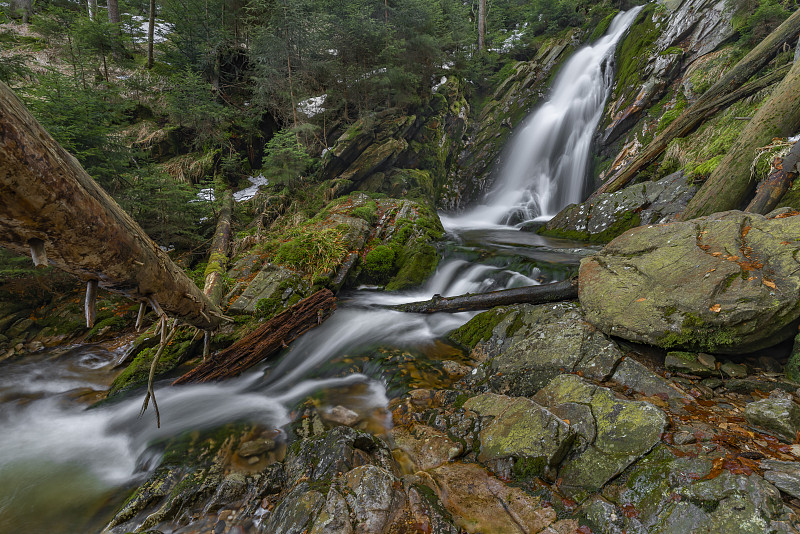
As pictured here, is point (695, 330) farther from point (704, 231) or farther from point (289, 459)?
point (289, 459)

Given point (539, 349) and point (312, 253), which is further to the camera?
point (312, 253)

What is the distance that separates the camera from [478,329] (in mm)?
5332

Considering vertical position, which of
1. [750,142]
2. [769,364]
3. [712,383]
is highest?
[750,142]

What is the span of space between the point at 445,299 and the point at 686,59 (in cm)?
1302

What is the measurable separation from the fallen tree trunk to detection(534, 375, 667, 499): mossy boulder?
2.26 meters

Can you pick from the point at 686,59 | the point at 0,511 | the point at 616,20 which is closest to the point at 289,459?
the point at 0,511

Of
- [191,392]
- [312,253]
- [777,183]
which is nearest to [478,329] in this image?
[312,253]

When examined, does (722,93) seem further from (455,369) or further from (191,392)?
(191,392)

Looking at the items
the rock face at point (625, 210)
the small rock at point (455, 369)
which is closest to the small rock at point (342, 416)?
the small rock at point (455, 369)

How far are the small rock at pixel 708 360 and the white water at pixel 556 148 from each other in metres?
10.4

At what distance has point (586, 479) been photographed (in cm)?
234

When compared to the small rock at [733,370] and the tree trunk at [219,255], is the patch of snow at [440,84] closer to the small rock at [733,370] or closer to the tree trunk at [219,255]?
the tree trunk at [219,255]

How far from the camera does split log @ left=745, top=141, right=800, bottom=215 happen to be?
4.72m

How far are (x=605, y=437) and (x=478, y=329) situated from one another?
2.87 m
